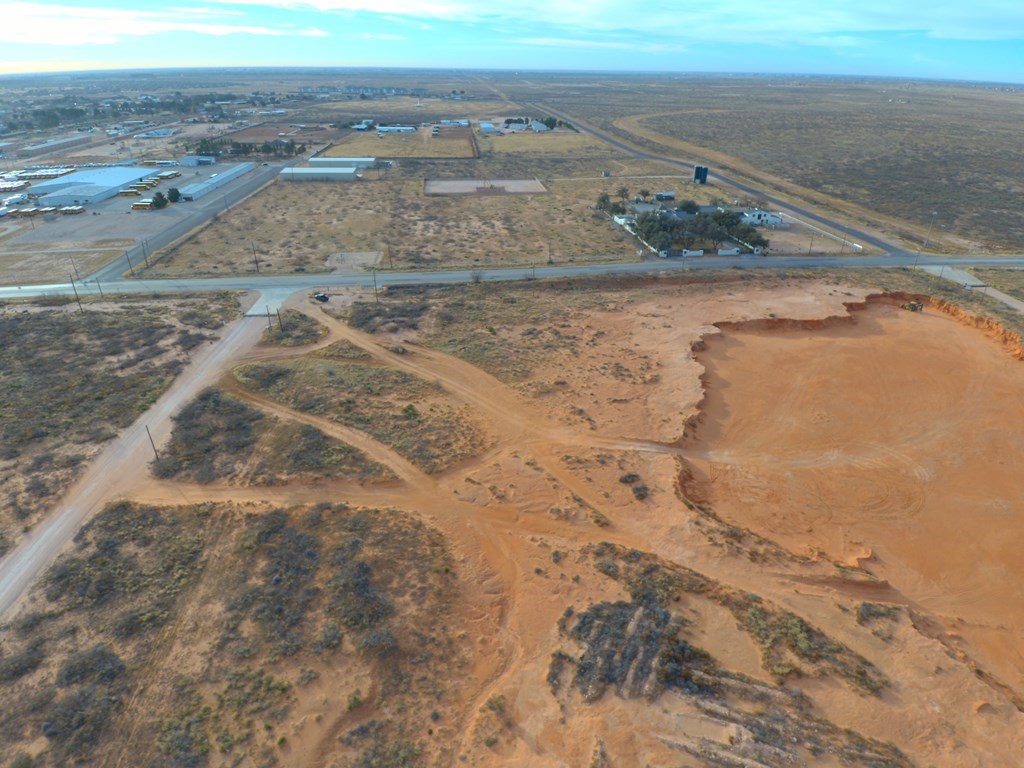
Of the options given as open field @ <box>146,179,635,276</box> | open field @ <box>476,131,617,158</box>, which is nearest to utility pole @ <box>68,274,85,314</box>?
open field @ <box>146,179,635,276</box>

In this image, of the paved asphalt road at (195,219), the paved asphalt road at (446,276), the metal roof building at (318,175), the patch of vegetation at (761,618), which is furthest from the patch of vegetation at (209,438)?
the metal roof building at (318,175)

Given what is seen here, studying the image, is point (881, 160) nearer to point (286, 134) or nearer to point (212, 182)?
point (212, 182)

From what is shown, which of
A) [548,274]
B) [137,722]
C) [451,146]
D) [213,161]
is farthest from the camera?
[451,146]

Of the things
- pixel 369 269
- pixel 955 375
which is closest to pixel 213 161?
pixel 369 269

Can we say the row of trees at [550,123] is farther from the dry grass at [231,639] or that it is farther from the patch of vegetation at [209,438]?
the dry grass at [231,639]

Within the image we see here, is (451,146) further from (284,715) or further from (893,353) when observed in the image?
(284,715)

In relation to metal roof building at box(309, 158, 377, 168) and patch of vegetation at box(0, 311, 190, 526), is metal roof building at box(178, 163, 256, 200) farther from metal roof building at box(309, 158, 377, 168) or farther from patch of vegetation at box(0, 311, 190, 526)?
patch of vegetation at box(0, 311, 190, 526)
